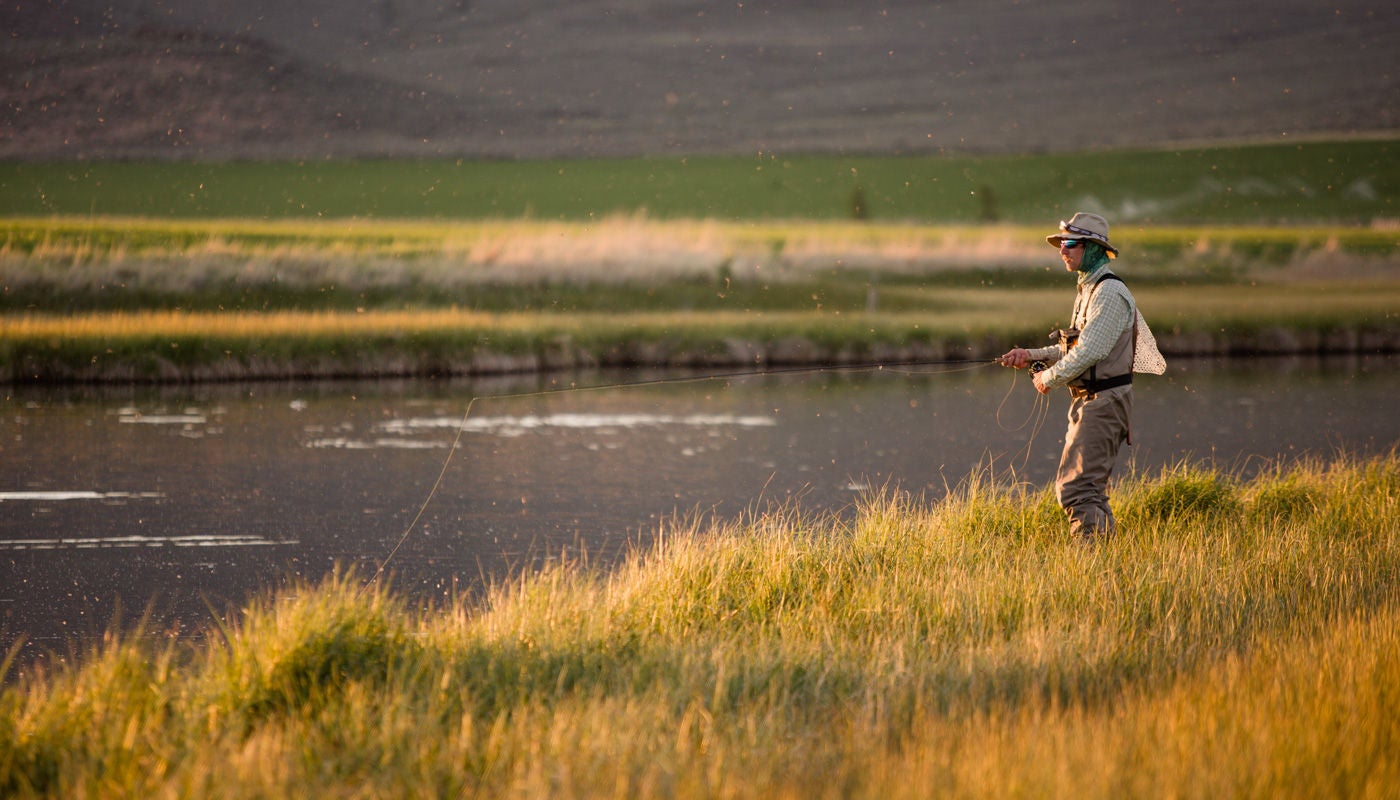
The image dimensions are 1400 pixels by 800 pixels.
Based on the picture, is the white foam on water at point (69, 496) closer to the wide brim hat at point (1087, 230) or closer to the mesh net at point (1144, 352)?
the wide brim hat at point (1087, 230)

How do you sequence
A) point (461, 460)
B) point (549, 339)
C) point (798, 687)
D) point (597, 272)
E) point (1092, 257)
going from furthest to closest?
point (597, 272) < point (549, 339) < point (461, 460) < point (1092, 257) < point (798, 687)

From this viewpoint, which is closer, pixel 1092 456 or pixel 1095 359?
pixel 1095 359

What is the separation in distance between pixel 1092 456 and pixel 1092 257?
114 cm

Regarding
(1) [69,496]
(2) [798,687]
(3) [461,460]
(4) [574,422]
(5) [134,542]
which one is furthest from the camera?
(4) [574,422]

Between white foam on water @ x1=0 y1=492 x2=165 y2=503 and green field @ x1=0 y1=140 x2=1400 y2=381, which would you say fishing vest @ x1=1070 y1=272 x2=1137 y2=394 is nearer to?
white foam on water @ x1=0 y1=492 x2=165 y2=503

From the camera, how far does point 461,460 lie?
1617 centimetres

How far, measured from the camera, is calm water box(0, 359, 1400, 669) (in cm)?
1053

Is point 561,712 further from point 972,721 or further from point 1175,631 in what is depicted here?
point 1175,631

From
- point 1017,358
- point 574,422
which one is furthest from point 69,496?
point 1017,358

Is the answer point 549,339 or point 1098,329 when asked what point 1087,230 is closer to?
point 1098,329

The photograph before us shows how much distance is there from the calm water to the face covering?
189cm

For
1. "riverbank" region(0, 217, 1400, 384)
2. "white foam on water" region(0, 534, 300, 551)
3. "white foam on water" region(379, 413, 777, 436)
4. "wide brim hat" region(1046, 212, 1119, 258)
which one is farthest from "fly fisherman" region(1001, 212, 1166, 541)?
"riverbank" region(0, 217, 1400, 384)

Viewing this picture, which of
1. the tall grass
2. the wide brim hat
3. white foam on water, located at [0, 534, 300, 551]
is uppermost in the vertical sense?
the wide brim hat

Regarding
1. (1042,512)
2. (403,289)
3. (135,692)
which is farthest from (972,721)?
(403,289)
